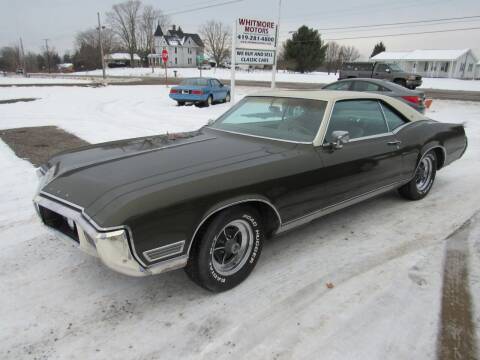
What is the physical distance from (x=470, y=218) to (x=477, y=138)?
5.86 meters

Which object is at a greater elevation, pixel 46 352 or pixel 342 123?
pixel 342 123

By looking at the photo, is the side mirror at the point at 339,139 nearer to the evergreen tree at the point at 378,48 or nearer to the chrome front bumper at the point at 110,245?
the chrome front bumper at the point at 110,245

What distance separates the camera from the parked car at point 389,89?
10.9 meters

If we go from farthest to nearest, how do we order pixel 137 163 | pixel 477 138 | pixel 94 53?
pixel 94 53
pixel 477 138
pixel 137 163

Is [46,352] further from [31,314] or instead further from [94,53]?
[94,53]

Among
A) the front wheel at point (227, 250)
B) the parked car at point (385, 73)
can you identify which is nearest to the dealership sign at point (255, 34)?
the front wheel at point (227, 250)

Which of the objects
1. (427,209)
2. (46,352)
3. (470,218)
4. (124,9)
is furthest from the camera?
(124,9)

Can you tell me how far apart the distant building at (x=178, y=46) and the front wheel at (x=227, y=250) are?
3863 inches

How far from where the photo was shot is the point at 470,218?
13.8 ft

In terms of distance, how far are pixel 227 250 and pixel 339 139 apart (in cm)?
141

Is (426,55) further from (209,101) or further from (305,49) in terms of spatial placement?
(209,101)

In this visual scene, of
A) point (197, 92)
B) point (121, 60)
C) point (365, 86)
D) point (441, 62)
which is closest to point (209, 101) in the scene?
point (197, 92)

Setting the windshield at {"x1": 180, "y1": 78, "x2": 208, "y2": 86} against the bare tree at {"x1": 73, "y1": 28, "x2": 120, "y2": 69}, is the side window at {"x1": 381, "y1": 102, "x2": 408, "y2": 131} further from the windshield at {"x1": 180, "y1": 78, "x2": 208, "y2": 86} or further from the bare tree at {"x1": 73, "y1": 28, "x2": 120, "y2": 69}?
the bare tree at {"x1": 73, "y1": 28, "x2": 120, "y2": 69}

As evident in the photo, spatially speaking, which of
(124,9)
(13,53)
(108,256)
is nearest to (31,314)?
(108,256)
